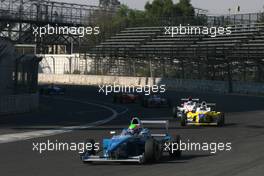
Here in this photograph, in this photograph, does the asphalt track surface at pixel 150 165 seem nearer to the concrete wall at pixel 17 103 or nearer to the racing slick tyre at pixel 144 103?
the concrete wall at pixel 17 103

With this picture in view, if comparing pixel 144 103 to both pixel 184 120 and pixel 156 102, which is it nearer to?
pixel 156 102

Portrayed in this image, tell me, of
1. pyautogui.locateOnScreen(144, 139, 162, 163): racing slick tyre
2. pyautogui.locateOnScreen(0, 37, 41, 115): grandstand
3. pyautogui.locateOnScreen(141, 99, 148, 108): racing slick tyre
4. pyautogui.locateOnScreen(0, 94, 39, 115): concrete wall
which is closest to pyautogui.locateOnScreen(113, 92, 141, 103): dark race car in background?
pyautogui.locateOnScreen(141, 99, 148, 108): racing slick tyre

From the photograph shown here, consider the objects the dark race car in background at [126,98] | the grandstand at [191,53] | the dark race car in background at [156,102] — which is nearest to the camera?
the dark race car in background at [156,102]

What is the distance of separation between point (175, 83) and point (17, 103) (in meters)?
34.0

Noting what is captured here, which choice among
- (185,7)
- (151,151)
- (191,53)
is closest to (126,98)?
(191,53)

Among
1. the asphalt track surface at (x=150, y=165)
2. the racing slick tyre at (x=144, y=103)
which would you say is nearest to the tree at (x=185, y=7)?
the racing slick tyre at (x=144, y=103)

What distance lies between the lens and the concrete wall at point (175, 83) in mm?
59719

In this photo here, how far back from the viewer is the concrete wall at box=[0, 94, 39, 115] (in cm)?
3250

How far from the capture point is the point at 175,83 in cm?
6662

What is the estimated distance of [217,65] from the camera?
2598 inches

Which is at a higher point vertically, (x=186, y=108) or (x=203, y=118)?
(x=186, y=108)

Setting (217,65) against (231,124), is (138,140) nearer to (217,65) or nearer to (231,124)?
(231,124)

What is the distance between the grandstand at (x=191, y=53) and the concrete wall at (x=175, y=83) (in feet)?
3.82

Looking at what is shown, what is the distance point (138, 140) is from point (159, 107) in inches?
1090
